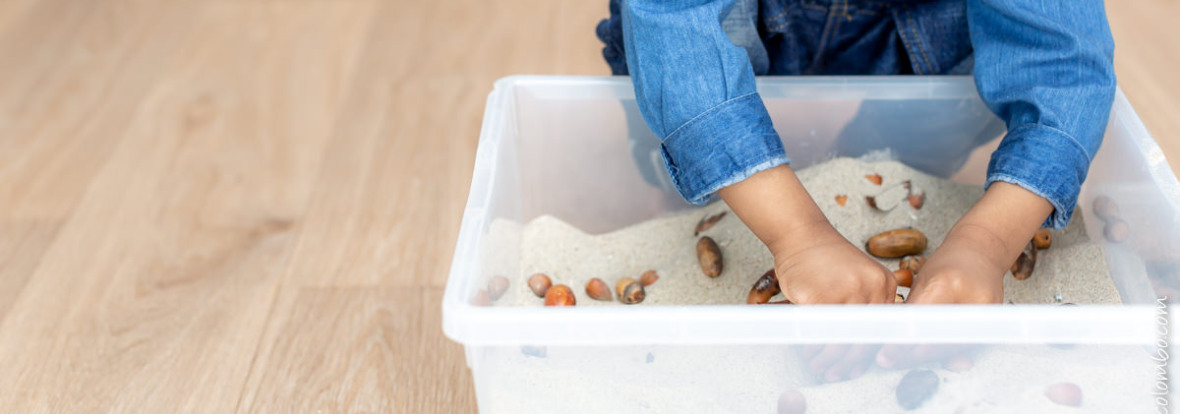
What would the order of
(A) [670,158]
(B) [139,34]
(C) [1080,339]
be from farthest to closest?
(B) [139,34], (A) [670,158], (C) [1080,339]

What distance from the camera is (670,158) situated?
58cm

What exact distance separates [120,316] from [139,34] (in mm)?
561

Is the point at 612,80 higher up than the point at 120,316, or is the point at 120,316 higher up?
the point at 612,80

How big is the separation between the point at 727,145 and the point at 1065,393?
22 cm

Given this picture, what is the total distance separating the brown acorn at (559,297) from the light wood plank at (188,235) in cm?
23

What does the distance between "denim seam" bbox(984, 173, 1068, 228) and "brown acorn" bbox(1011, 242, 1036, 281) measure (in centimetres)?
6

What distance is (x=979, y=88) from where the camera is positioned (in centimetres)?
62

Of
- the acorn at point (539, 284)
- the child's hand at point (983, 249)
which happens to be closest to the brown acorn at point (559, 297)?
the acorn at point (539, 284)

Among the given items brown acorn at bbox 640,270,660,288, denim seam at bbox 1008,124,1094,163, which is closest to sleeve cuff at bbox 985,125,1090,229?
denim seam at bbox 1008,124,1094,163

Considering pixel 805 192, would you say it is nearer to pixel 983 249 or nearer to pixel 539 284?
pixel 983 249

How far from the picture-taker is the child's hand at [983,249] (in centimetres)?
49

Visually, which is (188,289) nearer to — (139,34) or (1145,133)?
(139,34)

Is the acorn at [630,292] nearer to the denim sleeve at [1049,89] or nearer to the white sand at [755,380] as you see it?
the white sand at [755,380]

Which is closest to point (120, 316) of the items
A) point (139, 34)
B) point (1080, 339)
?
point (139, 34)
